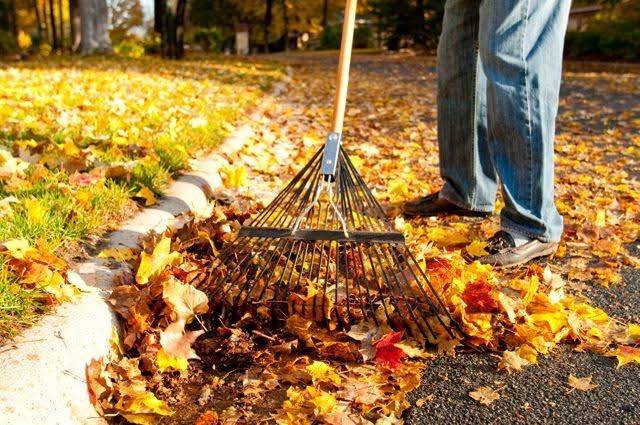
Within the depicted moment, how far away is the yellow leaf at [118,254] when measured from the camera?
226 centimetres

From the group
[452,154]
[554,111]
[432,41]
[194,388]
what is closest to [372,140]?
[452,154]

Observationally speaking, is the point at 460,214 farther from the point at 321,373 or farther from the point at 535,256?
the point at 321,373

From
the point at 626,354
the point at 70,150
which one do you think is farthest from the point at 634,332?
the point at 70,150

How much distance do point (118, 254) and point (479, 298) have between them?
1.20m

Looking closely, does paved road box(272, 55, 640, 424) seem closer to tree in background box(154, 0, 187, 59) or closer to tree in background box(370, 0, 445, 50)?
tree in background box(154, 0, 187, 59)

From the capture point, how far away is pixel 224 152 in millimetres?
Result: 4273

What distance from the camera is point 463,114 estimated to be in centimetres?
296

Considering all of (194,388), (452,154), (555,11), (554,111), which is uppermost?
(555,11)

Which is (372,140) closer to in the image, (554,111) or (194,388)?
(554,111)

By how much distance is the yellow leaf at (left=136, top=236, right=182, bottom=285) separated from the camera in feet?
6.64

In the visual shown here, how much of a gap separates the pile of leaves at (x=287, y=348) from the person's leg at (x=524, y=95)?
0.44 metres

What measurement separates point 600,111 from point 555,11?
5905 millimetres

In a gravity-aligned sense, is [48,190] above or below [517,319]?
above

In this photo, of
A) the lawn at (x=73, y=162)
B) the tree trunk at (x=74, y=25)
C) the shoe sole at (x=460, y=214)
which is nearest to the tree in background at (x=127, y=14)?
the tree trunk at (x=74, y=25)
